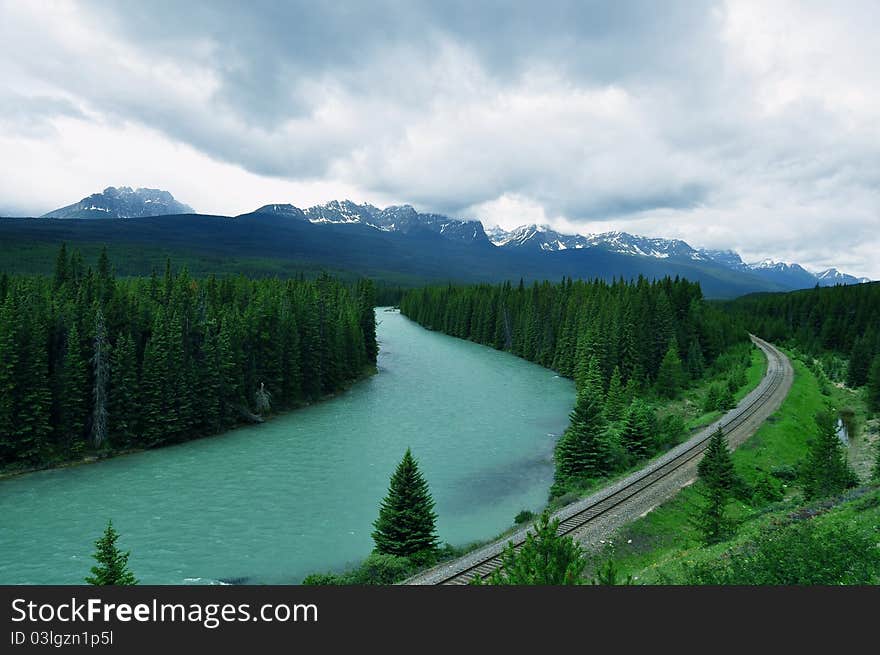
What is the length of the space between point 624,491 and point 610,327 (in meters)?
53.5

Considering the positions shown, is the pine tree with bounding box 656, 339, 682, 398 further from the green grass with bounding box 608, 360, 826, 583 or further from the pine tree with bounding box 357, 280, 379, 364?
the pine tree with bounding box 357, 280, 379, 364

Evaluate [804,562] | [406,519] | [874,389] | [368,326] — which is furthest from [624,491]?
[368,326]

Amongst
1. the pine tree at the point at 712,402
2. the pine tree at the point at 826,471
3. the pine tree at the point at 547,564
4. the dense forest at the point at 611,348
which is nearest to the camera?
the pine tree at the point at 547,564

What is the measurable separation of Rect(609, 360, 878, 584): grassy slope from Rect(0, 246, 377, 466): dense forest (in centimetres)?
4432

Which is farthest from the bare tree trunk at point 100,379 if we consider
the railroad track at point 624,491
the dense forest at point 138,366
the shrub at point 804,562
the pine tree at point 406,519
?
the shrub at point 804,562

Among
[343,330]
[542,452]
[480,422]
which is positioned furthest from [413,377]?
[542,452]

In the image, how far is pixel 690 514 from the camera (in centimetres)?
2839

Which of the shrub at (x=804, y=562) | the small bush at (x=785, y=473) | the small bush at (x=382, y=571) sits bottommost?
the small bush at (x=382, y=571)

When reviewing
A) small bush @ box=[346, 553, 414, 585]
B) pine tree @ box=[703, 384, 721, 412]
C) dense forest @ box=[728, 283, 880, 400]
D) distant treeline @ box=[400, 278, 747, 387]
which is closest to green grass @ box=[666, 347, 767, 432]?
pine tree @ box=[703, 384, 721, 412]

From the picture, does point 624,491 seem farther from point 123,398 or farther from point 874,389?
point 874,389

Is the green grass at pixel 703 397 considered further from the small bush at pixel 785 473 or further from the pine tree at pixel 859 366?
the pine tree at pixel 859 366

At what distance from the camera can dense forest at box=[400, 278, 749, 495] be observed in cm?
4116

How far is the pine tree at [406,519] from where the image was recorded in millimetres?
25609

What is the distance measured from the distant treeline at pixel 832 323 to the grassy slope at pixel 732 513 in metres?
39.8
